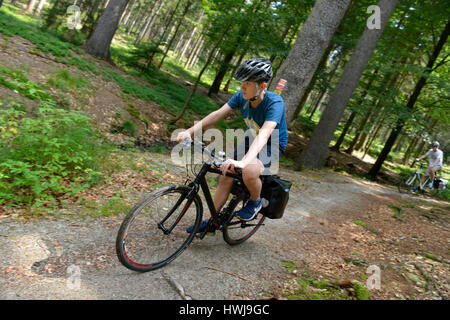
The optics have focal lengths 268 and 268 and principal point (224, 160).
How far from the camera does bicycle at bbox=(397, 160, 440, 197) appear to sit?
12.3 meters

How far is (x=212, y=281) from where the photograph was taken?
3.03 m

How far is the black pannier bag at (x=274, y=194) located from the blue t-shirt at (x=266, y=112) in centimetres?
47

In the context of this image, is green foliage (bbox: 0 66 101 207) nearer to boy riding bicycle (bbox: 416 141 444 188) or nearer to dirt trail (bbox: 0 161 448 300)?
dirt trail (bbox: 0 161 448 300)

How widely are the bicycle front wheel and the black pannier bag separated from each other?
37.6ft

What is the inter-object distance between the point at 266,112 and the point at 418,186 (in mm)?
12707

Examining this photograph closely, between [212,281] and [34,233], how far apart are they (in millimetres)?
2209

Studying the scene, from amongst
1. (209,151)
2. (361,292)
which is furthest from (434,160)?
(209,151)

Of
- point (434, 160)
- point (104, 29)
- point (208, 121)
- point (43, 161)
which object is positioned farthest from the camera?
point (104, 29)

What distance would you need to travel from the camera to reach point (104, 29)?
554 inches

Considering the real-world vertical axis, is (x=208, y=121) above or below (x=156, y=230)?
above

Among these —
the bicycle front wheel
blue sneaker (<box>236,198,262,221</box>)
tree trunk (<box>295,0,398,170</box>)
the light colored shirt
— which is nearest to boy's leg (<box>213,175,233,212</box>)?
blue sneaker (<box>236,198,262,221</box>)

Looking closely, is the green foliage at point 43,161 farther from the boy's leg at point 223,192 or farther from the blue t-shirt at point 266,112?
the blue t-shirt at point 266,112

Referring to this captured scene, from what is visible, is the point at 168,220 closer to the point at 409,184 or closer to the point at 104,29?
the point at 409,184

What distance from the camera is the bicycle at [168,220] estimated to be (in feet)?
9.09
